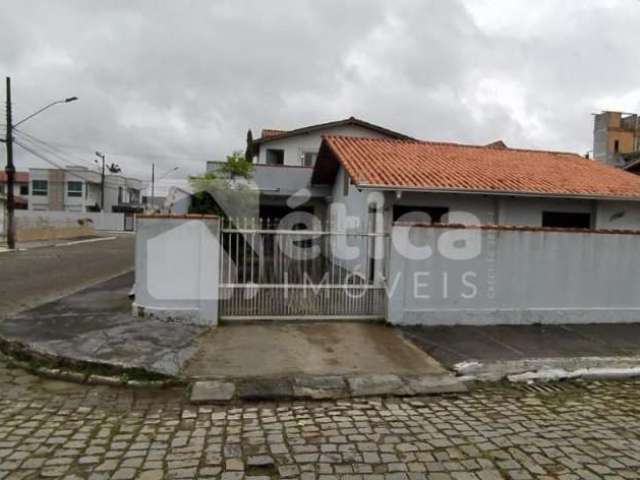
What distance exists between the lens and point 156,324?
709cm

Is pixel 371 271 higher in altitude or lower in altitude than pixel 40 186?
lower

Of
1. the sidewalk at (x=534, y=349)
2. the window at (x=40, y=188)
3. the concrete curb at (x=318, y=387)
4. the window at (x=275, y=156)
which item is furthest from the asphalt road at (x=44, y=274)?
the window at (x=40, y=188)

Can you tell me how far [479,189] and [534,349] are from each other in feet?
15.3

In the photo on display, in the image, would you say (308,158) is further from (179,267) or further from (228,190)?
(179,267)

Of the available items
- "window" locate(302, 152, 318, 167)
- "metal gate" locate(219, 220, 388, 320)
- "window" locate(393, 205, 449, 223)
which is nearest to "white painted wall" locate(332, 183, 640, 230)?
"window" locate(393, 205, 449, 223)

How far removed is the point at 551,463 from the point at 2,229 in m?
38.5

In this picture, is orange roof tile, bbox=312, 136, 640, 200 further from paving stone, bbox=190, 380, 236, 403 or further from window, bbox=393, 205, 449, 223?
paving stone, bbox=190, 380, 236, 403

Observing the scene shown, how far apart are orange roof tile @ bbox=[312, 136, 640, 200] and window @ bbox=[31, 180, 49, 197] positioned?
2085 inches

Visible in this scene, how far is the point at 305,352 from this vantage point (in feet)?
20.3

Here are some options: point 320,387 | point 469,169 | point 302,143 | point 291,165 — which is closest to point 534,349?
point 320,387

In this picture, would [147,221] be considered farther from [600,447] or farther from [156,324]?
[600,447]

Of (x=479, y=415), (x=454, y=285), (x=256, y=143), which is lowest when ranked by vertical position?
(x=479, y=415)

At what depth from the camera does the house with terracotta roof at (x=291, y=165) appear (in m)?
19.0

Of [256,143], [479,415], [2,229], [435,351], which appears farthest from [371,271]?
[2,229]
